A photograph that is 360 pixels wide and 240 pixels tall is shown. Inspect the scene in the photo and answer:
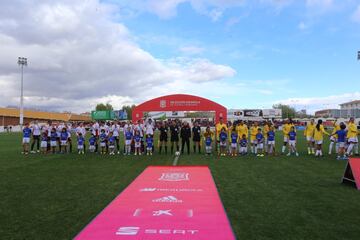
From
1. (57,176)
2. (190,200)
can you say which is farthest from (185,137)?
(190,200)

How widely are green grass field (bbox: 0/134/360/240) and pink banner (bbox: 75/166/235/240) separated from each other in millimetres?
250

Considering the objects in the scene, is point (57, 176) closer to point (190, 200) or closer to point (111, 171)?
point (111, 171)

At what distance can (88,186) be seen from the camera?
812 cm

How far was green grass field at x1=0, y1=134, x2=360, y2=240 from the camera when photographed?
16.1ft

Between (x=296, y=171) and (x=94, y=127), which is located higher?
(x=94, y=127)

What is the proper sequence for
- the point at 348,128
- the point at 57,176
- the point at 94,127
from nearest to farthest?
1. the point at 57,176
2. the point at 348,128
3. the point at 94,127

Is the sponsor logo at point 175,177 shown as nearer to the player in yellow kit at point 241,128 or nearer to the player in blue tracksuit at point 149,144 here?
the player in blue tracksuit at point 149,144

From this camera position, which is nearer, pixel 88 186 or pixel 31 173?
pixel 88 186

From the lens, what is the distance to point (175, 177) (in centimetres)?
897

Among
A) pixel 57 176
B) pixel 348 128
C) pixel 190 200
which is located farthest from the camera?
pixel 348 128

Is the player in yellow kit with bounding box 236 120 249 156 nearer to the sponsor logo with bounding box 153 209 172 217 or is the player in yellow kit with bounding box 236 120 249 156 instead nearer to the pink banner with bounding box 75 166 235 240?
the pink banner with bounding box 75 166 235 240

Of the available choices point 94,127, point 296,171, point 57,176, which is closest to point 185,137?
point 94,127

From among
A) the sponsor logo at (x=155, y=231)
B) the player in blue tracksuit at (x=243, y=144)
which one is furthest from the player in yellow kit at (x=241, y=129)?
the sponsor logo at (x=155, y=231)

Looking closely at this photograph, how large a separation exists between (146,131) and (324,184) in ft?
30.2
